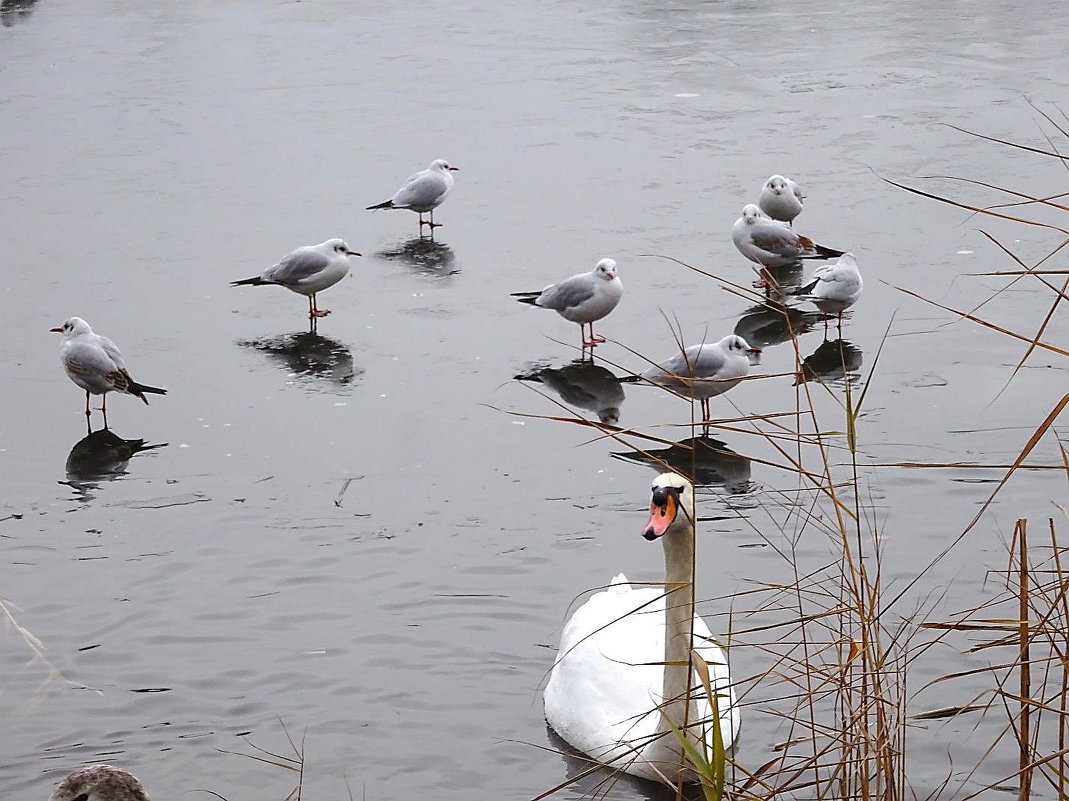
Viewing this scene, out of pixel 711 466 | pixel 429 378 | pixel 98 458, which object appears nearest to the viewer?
pixel 711 466

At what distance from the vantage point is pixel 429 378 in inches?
362

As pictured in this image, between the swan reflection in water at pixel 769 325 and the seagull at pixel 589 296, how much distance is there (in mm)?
880

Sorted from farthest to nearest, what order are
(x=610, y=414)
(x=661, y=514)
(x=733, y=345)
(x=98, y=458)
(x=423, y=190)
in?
1. (x=423, y=190)
2. (x=610, y=414)
3. (x=733, y=345)
4. (x=98, y=458)
5. (x=661, y=514)

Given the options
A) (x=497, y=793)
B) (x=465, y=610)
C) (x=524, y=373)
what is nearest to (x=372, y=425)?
(x=524, y=373)

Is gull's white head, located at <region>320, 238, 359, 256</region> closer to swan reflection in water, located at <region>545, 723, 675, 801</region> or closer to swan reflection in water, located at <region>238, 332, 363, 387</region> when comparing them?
swan reflection in water, located at <region>238, 332, 363, 387</region>

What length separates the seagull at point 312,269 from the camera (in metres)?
10.4

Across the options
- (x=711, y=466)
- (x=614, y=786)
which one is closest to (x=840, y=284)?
(x=711, y=466)

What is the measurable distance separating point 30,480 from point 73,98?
10.7 meters

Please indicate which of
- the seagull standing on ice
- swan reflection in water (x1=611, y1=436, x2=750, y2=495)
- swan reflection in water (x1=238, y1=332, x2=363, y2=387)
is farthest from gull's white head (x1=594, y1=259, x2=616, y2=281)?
swan reflection in water (x1=611, y1=436, x2=750, y2=495)

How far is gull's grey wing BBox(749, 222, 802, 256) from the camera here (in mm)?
10625

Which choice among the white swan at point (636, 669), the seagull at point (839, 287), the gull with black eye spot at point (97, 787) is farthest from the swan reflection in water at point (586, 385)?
the gull with black eye spot at point (97, 787)

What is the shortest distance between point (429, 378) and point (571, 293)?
3.57ft

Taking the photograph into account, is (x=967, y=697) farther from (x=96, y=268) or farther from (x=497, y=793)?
(x=96, y=268)

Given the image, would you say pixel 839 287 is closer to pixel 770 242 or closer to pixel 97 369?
pixel 770 242
